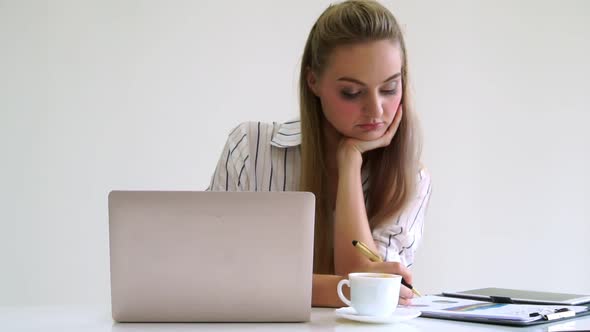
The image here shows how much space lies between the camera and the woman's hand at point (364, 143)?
179 centimetres

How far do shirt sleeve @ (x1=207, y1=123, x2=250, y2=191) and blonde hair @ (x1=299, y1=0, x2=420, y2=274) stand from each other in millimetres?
173

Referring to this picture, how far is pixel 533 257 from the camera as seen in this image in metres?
3.17

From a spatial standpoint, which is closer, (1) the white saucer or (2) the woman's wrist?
(1) the white saucer

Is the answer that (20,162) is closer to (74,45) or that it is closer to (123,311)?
(74,45)

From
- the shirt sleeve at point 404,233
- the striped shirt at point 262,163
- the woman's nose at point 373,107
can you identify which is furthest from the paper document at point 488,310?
the striped shirt at point 262,163

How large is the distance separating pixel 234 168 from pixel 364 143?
14.6 inches

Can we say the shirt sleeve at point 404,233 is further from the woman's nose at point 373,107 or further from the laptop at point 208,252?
the laptop at point 208,252

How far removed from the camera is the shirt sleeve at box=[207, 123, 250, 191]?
6.40 feet

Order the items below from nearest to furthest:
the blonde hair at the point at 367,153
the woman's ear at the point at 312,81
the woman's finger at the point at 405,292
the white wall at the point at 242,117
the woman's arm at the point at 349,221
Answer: the woman's finger at the point at 405,292
the woman's arm at the point at 349,221
the blonde hair at the point at 367,153
the woman's ear at the point at 312,81
the white wall at the point at 242,117

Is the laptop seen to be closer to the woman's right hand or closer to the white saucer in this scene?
the white saucer

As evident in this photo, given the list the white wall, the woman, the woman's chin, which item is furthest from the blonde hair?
the white wall

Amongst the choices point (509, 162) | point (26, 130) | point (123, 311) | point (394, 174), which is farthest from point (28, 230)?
point (509, 162)

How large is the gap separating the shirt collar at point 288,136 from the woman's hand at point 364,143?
159 mm

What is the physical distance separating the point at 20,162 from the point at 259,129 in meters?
1.07
